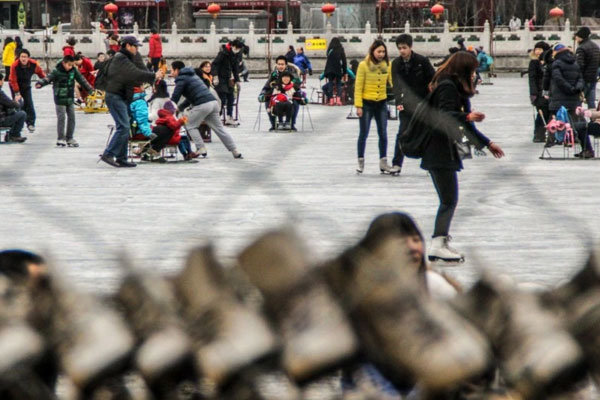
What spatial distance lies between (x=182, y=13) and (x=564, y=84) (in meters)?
45.8

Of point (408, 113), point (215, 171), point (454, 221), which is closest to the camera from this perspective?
point (454, 221)

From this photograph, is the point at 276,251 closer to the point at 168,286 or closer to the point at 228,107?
the point at 168,286

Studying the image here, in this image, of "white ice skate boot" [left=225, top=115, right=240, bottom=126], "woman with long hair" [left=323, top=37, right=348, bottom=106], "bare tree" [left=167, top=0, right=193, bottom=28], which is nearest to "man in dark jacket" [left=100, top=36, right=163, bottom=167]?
"white ice skate boot" [left=225, top=115, right=240, bottom=126]

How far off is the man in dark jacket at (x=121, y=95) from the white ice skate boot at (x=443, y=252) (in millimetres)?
7750

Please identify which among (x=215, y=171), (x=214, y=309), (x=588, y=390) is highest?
(x=214, y=309)

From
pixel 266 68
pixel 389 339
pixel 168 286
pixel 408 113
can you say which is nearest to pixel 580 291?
pixel 389 339

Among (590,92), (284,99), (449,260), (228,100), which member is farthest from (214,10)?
(449,260)

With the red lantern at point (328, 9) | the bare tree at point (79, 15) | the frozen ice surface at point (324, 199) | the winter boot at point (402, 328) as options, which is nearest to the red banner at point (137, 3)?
the bare tree at point (79, 15)

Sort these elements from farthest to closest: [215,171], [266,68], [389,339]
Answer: [266,68] → [215,171] → [389,339]

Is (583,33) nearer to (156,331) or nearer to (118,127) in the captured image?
(118,127)

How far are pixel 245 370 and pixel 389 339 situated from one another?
0.59 ft

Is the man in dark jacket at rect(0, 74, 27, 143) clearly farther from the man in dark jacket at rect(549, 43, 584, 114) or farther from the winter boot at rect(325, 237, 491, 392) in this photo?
the winter boot at rect(325, 237, 491, 392)

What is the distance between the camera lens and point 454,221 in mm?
10328

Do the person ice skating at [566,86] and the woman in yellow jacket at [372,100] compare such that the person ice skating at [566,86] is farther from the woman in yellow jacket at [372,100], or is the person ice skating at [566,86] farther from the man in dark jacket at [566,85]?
the woman in yellow jacket at [372,100]
